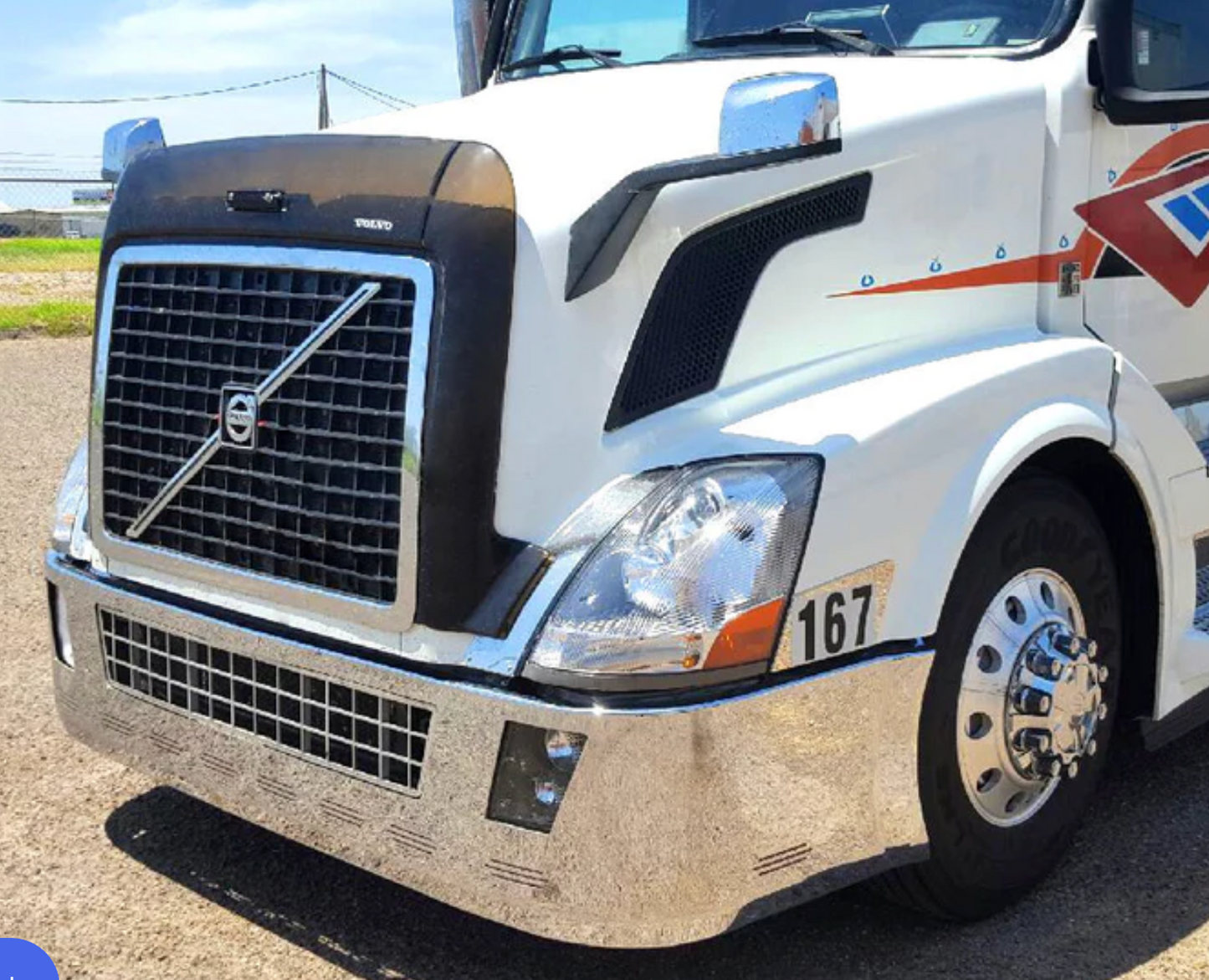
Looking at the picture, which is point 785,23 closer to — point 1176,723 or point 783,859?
point 1176,723

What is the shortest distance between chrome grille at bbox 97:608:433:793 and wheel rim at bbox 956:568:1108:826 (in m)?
1.22

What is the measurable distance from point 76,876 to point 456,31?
3023 mm

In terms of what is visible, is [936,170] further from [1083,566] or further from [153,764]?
[153,764]

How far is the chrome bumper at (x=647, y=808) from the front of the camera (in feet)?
9.52

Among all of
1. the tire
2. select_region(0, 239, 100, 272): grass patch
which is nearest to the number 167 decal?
the tire

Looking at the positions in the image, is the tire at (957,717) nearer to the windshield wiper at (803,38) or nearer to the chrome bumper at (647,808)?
the chrome bumper at (647,808)

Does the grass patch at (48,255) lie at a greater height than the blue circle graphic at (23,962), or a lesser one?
lesser

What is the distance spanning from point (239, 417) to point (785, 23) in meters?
1.87

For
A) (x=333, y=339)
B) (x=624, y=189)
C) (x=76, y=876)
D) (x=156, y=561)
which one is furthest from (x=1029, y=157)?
(x=76, y=876)

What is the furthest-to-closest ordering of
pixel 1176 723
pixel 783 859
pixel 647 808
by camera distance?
1. pixel 1176 723
2. pixel 783 859
3. pixel 647 808

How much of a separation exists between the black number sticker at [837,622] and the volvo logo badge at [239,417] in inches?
49.2

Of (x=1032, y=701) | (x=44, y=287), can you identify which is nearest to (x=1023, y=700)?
(x=1032, y=701)

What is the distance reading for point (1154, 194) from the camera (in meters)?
4.21

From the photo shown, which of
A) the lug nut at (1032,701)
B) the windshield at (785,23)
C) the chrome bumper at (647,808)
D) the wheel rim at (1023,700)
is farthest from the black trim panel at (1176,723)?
the windshield at (785,23)
